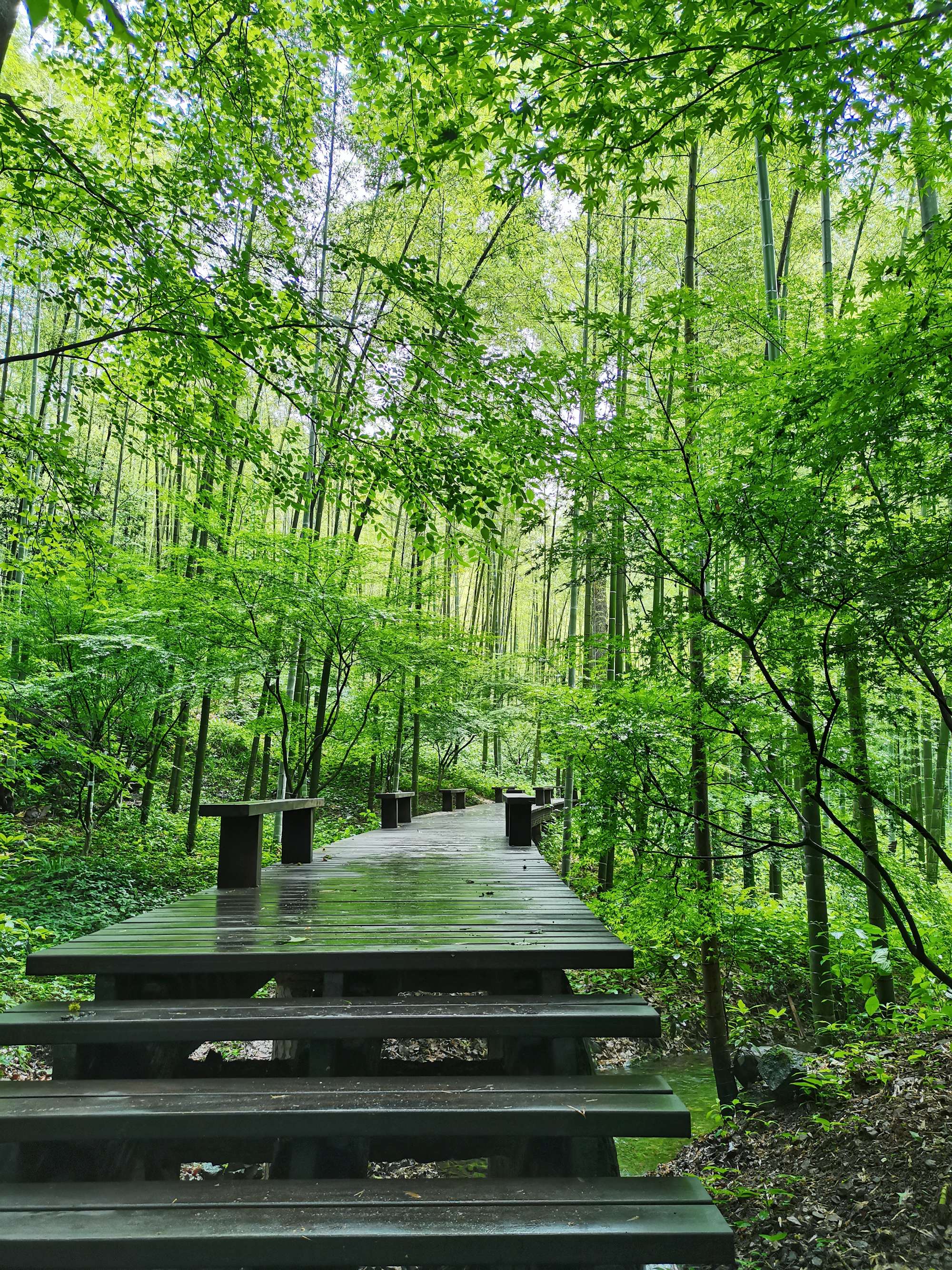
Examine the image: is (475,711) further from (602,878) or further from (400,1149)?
(400,1149)

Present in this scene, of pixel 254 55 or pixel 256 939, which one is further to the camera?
pixel 254 55

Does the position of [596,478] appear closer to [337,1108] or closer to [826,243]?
[337,1108]

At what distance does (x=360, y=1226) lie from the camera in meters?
1.30

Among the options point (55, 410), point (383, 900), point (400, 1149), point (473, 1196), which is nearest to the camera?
point (473, 1196)

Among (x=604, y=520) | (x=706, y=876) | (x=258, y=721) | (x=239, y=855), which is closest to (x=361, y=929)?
(x=239, y=855)

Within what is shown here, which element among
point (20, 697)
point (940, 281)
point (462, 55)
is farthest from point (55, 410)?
point (940, 281)

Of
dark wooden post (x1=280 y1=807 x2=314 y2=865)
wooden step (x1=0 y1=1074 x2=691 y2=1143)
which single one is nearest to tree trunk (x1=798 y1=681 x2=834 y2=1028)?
wooden step (x1=0 y1=1074 x2=691 y2=1143)

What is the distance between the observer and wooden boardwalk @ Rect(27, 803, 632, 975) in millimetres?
2186

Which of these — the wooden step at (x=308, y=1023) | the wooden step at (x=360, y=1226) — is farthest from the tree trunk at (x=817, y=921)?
the wooden step at (x=360, y=1226)

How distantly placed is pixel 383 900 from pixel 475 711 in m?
9.30

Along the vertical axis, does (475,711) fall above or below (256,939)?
above

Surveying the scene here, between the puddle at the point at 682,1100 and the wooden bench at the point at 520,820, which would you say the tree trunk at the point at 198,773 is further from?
the puddle at the point at 682,1100

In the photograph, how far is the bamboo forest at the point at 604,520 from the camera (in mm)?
2273

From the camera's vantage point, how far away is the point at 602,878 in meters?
A: 7.21
